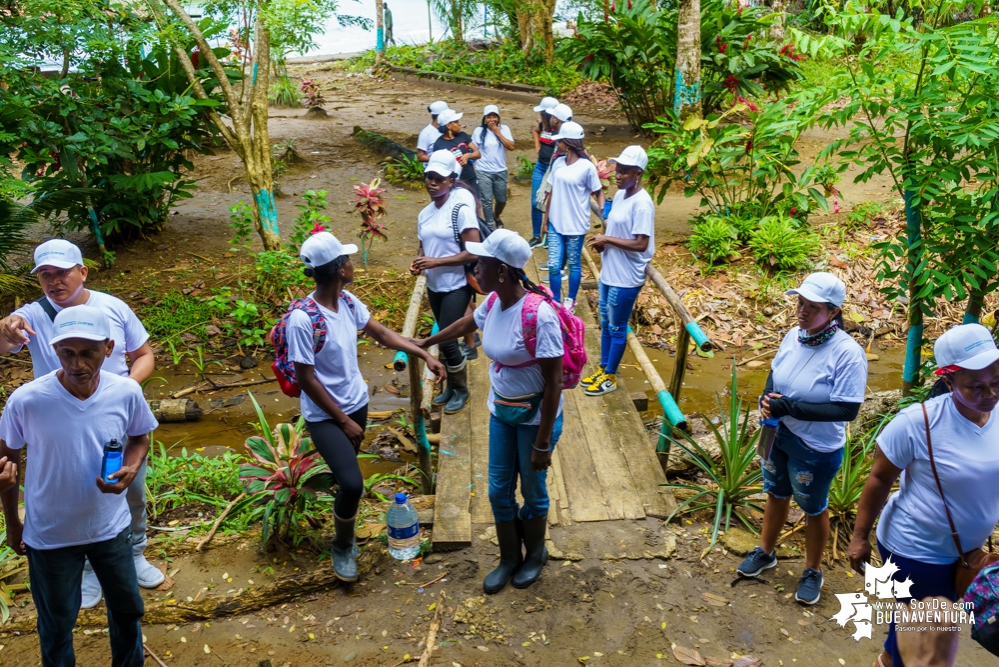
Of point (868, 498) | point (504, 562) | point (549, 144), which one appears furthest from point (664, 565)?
point (549, 144)

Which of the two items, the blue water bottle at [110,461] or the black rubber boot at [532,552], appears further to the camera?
the black rubber boot at [532,552]

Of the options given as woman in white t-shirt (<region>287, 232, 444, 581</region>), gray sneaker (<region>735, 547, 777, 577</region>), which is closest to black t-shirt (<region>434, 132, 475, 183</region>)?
woman in white t-shirt (<region>287, 232, 444, 581</region>)

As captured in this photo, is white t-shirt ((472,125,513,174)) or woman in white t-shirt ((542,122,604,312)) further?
white t-shirt ((472,125,513,174))

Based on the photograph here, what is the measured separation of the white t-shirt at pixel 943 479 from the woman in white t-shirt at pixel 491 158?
20.8ft

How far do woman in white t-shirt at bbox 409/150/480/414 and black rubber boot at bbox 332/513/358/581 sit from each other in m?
1.80

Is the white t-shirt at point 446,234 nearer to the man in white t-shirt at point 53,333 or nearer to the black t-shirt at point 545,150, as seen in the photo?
the man in white t-shirt at point 53,333

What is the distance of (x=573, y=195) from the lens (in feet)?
22.8

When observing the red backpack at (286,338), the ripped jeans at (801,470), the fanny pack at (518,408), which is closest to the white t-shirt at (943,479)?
the ripped jeans at (801,470)

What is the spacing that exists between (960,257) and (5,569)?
6.65 metres

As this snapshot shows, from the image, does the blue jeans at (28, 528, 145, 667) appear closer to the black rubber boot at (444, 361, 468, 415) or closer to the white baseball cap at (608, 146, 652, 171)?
the black rubber boot at (444, 361, 468, 415)

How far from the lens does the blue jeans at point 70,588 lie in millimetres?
3330

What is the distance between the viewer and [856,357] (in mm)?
3777

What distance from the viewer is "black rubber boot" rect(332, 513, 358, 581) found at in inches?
170

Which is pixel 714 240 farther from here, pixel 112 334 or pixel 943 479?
pixel 112 334
